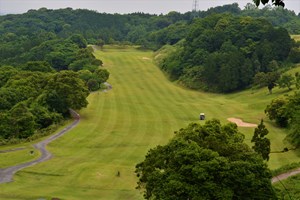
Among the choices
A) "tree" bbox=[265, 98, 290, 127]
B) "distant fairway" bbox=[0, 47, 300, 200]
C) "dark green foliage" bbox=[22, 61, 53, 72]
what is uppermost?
"dark green foliage" bbox=[22, 61, 53, 72]

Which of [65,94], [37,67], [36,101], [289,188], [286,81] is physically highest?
[37,67]

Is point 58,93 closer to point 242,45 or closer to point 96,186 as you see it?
point 96,186

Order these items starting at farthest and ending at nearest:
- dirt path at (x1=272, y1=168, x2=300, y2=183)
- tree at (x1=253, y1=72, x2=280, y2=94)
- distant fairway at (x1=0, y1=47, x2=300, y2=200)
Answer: tree at (x1=253, y1=72, x2=280, y2=94) → distant fairway at (x1=0, y1=47, x2=300, y2=200) → dirt path at (x1=272, y1=168, x2=300, y2=183)

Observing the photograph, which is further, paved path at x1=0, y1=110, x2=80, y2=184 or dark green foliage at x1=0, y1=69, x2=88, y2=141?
dark green foliage at x1=0, y1=69, x2=88, y2=141

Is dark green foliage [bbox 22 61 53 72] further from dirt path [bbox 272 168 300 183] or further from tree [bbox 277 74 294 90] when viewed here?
dirt path [bbox 272 168 300 183]

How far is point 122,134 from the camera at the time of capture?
6378 centimetres

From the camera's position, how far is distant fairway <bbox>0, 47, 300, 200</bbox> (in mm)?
42094

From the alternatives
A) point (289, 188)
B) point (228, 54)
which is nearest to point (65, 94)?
point (228, 54)

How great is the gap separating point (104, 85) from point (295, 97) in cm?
5760

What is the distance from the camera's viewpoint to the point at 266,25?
4547 inches

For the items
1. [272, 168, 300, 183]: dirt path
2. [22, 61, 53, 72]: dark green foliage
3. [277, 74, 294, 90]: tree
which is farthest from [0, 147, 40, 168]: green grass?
[22, 61, 53, 72]: dark green foliage

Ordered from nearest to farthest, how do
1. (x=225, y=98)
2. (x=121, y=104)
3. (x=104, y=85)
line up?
(x=121, y=104) < (x=225, y=98) < (x=104, y=85)

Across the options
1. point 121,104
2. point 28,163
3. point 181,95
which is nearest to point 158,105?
point 121,104

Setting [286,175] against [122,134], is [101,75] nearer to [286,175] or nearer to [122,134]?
[122,134]
